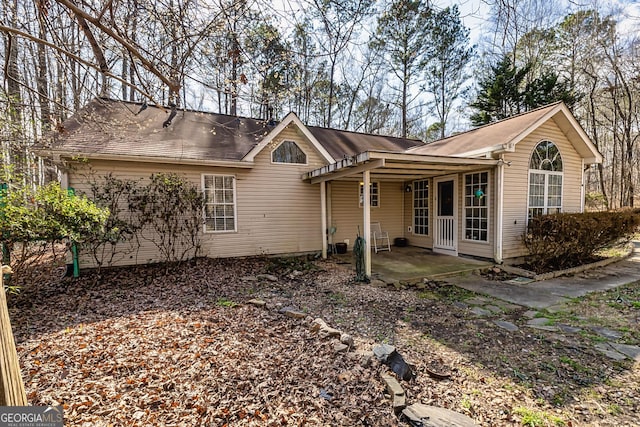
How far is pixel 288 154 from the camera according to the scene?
27.6ft

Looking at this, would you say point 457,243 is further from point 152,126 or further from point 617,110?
point 617,110

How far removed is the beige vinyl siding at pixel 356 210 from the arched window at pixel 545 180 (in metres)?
3.78

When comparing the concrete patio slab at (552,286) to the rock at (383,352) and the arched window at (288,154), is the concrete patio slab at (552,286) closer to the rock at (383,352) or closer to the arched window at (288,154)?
the rock at (383,352)

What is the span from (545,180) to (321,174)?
19.6 ft

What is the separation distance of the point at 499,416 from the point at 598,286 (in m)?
5.23

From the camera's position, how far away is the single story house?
667 centimetres

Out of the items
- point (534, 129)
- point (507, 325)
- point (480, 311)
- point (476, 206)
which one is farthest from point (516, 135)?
point (507, 325)

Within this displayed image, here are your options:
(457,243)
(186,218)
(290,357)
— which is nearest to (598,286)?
(457,243)

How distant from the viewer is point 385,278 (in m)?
5.89

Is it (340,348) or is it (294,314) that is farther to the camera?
(294,314)

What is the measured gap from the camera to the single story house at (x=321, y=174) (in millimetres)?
6672

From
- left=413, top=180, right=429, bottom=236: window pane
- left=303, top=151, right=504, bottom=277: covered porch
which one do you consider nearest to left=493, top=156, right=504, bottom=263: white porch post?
left=303, top=151, right=504, bottom=277: covered porch

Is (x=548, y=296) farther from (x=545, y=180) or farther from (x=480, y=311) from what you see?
(x=545, y=180)

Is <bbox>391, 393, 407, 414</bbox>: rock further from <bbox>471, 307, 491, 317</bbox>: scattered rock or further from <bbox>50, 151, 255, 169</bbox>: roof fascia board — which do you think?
<bbox>50, 151, 255, 169</bbox>: roof fascia board
